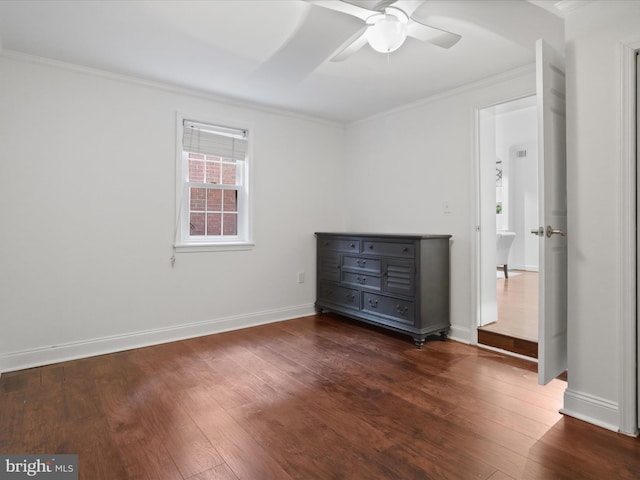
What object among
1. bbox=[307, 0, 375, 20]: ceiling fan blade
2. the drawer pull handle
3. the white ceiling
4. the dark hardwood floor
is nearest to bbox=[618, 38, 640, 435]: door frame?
the dark hardwood floor

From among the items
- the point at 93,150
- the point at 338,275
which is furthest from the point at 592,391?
the point at 93,150

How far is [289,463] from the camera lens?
62.0 inches

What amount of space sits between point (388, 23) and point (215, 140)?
7.37 feet

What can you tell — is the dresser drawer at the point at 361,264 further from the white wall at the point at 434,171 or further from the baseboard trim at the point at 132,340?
the baseboard trim at the point at 132,340

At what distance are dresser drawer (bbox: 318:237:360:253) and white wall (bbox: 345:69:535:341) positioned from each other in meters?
0.49

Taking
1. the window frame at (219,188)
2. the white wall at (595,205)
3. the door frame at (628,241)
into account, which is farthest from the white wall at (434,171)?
the window frame at (219,188)

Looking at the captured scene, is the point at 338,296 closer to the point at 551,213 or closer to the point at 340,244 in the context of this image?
the point at 340,244

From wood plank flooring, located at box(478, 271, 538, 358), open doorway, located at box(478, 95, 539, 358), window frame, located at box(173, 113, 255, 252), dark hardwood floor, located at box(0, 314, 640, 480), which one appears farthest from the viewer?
window frame, located at box(173, 113, 255, 252)

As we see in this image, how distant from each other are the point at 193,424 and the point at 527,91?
3.34 meters

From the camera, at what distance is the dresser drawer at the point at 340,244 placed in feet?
12.3

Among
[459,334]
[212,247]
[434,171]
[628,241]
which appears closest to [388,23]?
[628,241]

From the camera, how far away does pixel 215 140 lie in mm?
3613

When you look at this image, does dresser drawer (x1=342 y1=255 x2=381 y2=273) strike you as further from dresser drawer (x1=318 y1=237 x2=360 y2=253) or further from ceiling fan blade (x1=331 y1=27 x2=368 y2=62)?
ceiling fan blade (x1=331 y1=27 x2=368 y2=62)

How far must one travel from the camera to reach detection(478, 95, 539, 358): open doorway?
10.3ft
